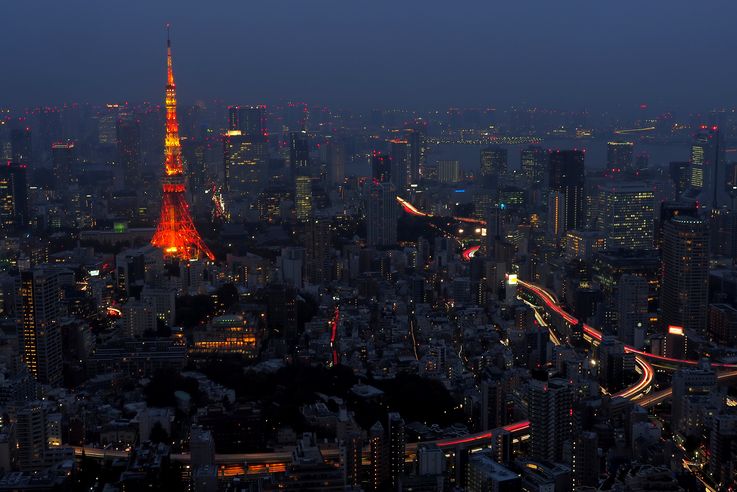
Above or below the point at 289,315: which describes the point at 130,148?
above

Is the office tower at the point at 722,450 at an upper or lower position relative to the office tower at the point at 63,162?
lower

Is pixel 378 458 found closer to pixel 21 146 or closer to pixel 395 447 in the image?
pixel 395 447

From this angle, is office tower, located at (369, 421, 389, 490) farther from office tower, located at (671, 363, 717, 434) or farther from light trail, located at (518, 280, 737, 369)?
light trail, located at (518, 280, 737, 369)

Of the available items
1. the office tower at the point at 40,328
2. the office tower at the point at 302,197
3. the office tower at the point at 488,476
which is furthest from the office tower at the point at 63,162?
the office tower at the point at 488,476

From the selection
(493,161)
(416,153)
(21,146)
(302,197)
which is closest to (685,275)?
(302,197)

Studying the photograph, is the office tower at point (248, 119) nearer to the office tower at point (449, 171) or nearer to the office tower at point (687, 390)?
the office tower at point (449, 171)

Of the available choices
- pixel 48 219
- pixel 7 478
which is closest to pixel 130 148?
pixel 48 219

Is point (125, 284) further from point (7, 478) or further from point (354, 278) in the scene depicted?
point (7, 478)
